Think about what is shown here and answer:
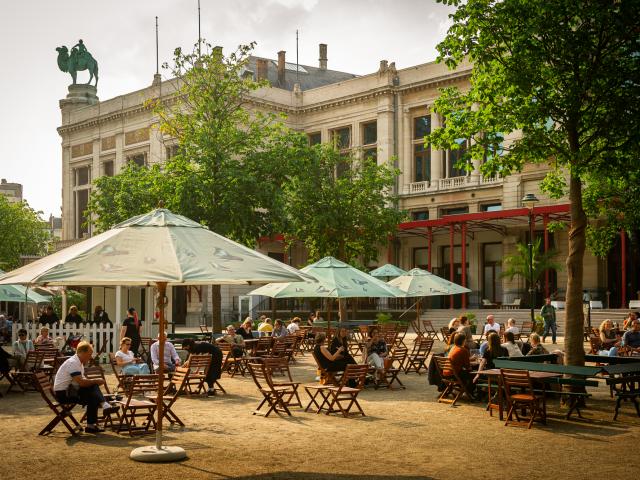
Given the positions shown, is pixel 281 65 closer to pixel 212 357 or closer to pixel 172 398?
pixel 212 357

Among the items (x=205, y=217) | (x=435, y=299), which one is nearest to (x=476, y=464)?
(x=205, y=217)

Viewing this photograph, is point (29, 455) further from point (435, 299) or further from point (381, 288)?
point (435, 299)

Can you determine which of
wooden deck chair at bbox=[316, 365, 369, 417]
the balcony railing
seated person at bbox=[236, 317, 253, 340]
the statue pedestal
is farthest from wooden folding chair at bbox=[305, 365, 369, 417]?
the statue pedestal

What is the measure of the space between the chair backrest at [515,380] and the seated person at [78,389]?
19.0 feet

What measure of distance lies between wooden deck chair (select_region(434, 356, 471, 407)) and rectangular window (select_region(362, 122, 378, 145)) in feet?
124

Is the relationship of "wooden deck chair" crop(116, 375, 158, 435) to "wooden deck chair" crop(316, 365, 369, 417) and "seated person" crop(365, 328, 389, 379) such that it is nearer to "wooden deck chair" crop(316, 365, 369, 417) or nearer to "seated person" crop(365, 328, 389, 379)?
"wooden deck chair" crop(316, 365, 369, 417)

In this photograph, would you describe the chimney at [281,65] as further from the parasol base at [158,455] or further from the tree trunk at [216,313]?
the parasol base at [158,455]

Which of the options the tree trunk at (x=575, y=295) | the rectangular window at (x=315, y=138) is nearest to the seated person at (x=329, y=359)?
the tree trunk at (x=575, y=295)

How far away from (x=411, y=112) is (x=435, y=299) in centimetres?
1158

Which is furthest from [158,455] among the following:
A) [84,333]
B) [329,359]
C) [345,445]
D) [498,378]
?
[84,333]

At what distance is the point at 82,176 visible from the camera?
6284cm

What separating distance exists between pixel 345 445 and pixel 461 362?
172 inches

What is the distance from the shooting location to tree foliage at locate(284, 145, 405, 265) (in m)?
39.1

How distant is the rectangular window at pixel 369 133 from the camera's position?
170ft
